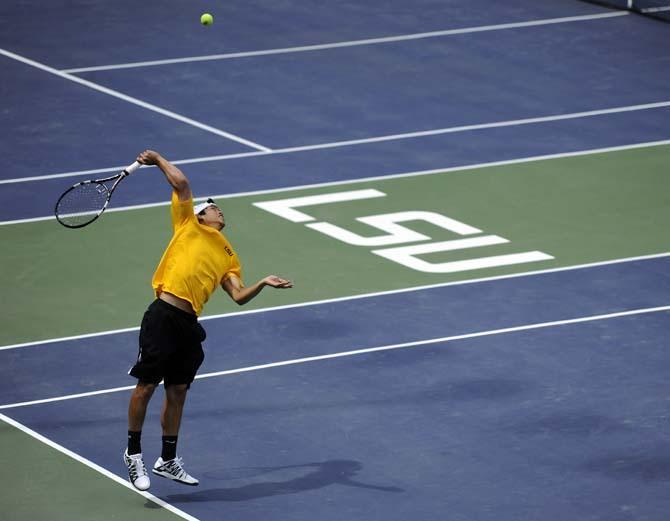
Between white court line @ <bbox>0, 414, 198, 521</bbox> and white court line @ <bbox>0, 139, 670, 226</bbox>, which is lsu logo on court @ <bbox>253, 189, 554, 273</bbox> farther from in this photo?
white court line @ <bbox>0, 414, 198, 521</bbox>

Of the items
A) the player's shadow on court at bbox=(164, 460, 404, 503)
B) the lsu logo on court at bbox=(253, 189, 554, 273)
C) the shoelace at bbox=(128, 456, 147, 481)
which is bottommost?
the player's shadow on court at bbox=(164, 460, 404, 503)

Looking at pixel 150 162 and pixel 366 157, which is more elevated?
pixel 150 162

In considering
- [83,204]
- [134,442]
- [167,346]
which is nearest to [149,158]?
[167,346]

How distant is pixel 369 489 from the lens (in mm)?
14273

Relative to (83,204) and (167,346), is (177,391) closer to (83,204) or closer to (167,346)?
(167,346)

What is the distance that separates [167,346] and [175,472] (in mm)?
955

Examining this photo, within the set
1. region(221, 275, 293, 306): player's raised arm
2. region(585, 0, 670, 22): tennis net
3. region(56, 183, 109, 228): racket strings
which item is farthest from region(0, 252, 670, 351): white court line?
region(585, 0, 670, 22): tennis net

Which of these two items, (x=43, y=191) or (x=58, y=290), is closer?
(x=58, y=290)

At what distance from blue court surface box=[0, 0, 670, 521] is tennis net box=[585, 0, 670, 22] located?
29 centimetres

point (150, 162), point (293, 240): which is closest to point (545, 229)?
point (293, 240)

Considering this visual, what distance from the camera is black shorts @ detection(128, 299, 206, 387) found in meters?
14.1

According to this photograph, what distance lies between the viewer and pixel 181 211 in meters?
14.3

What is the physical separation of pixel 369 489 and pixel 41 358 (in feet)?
13.8

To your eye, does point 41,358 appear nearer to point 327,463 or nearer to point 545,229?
point 327,463
